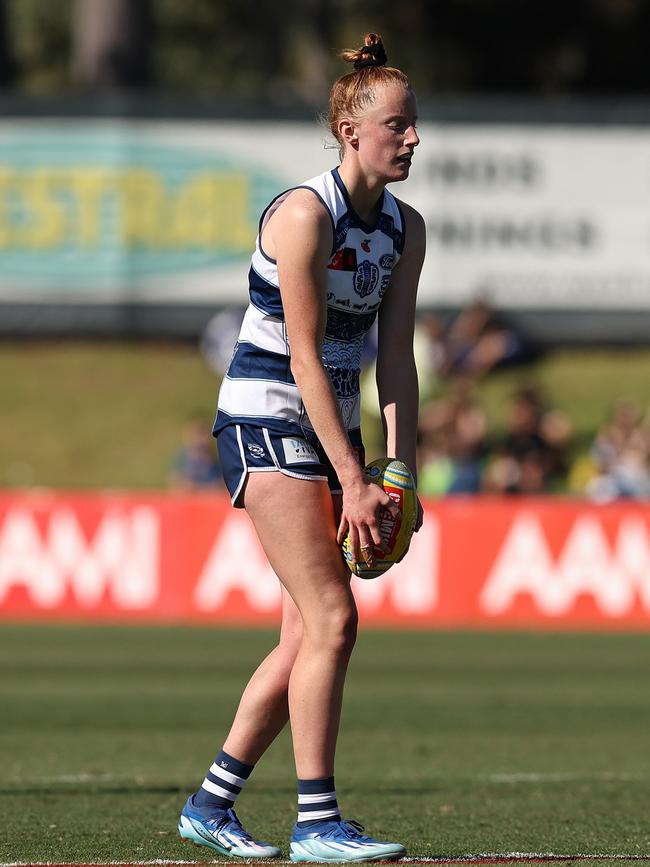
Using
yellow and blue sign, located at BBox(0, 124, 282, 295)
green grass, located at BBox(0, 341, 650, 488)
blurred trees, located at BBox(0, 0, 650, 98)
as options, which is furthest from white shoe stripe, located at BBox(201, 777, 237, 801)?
blurred trees, located at BBox(0, 0, 650, 98)

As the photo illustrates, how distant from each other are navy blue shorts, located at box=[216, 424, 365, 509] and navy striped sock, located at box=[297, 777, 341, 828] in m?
0.88

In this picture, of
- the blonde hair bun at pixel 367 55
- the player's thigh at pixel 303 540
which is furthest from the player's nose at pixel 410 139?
the player's thigh at pixel 303 540

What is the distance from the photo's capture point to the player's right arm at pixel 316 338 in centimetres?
538

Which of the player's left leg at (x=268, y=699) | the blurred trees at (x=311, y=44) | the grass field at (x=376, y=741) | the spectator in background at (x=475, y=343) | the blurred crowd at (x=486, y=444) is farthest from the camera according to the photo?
the blurred trees at (x=311, y=44)

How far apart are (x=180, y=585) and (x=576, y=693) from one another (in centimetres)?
626

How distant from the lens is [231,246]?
25219mm

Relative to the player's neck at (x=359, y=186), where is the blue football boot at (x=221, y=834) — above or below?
below

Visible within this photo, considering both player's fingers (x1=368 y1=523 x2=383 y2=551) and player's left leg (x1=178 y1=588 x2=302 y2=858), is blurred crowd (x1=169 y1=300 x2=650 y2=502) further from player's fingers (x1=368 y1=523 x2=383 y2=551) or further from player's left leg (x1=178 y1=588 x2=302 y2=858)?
player's fingers (x1=368 y1=523 x2=383 y2=551)

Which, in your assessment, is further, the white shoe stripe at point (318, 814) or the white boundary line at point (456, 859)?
the white shoe stripe at point (318, 814)

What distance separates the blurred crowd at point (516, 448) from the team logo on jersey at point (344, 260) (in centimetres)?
1322

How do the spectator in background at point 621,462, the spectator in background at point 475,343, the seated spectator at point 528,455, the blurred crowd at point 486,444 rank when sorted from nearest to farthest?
the spectator in background at point 621,462, the blurred crowd at point 486,444, the seated spectator at point 528,455, the spectator in background at point 475,343

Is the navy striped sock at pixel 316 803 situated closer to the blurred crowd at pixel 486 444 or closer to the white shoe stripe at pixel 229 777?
the white shoe stripe at pixel 229 777

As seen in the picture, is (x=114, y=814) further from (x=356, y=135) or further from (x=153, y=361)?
(x=153, y=361)

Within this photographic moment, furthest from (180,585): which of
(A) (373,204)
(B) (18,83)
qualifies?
(B) (18,83)
